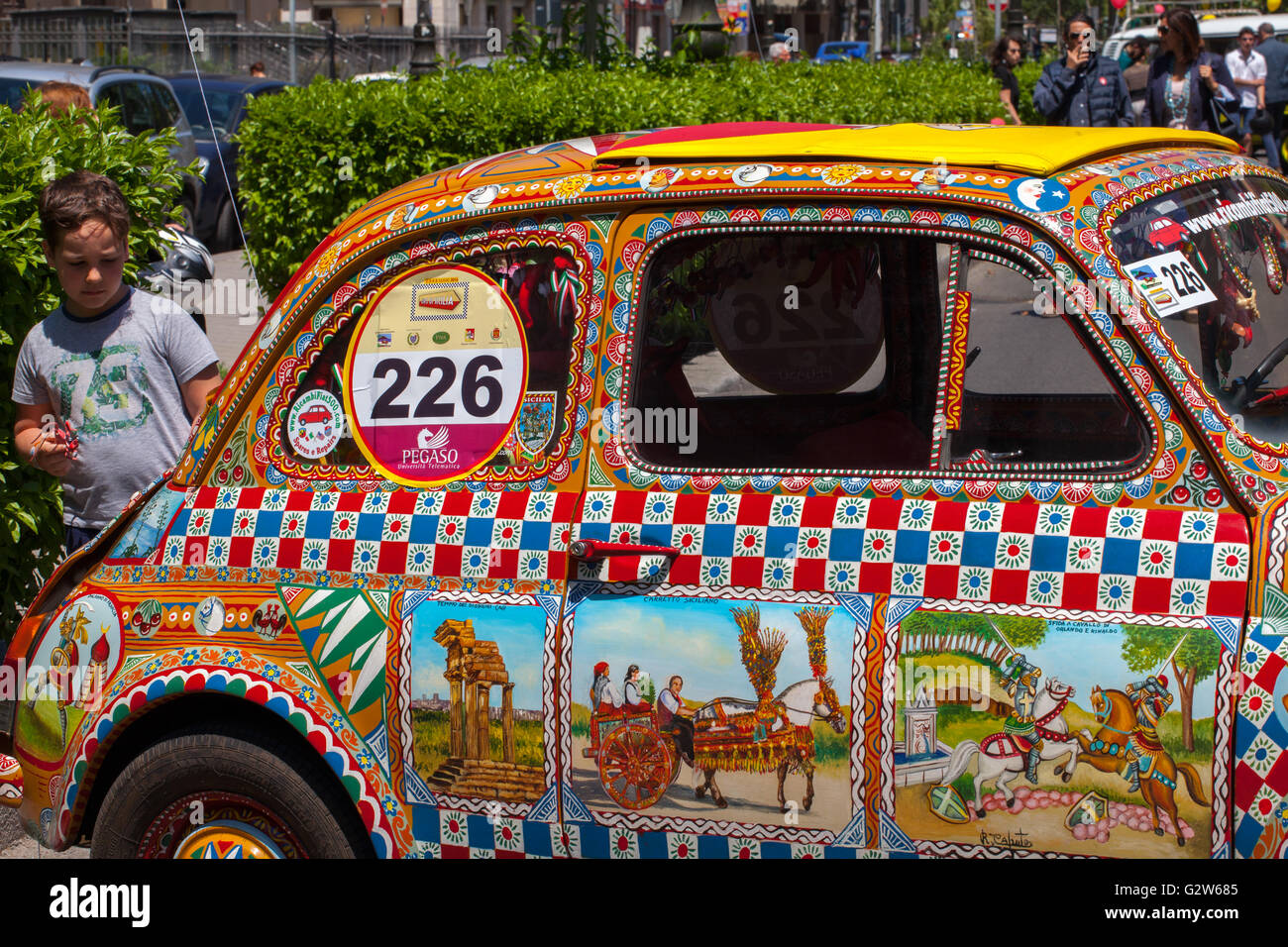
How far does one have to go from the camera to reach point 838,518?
287 centimetres

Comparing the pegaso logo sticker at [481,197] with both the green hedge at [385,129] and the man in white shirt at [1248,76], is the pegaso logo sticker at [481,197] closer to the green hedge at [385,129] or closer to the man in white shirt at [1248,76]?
the green hedge at [385,129]

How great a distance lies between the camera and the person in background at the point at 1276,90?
18391 millimetres

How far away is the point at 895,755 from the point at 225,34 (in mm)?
38957

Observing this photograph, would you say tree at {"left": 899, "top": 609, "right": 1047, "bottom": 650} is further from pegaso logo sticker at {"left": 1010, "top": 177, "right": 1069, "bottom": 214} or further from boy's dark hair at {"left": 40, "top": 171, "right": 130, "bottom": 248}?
boy's dark hair at {"left": 40, "top": 171, "right": 130, "bottom": 248}

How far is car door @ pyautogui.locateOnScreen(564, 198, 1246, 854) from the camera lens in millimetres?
2639

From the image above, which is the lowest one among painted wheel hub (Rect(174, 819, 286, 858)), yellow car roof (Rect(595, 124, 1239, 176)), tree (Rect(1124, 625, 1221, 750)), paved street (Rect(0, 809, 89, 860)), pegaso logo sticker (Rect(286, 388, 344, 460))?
paved street (Rect(0, 809, 89, 860))

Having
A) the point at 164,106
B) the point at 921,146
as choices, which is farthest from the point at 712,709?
the point at 164,106

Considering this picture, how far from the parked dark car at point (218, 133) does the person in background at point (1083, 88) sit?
7.62m

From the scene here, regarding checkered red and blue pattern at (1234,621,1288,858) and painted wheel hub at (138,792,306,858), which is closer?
checkered red and blue pattern at (1234,621,1288,858)

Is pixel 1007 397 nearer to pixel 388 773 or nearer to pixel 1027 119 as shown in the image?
pixel 388 773

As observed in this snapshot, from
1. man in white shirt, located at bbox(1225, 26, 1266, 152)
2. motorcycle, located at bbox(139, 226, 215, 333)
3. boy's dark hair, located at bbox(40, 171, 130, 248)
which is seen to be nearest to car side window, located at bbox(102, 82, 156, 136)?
motorcycle, located at bbox(139, 226, 215, 333)

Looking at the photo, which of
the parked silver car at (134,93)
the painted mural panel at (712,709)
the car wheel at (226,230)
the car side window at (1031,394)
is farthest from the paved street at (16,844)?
the car wheel at (226,230)

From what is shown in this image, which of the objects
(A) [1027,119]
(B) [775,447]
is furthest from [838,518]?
(A) [1027,119]

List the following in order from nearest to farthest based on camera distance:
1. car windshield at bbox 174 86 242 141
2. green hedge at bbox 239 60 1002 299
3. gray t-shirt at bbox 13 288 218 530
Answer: gray t-shirt at bbox 13 288 218 530, green hedge at bbox 239 60 1002 299, car windshield at bbox 174 86 242 141
